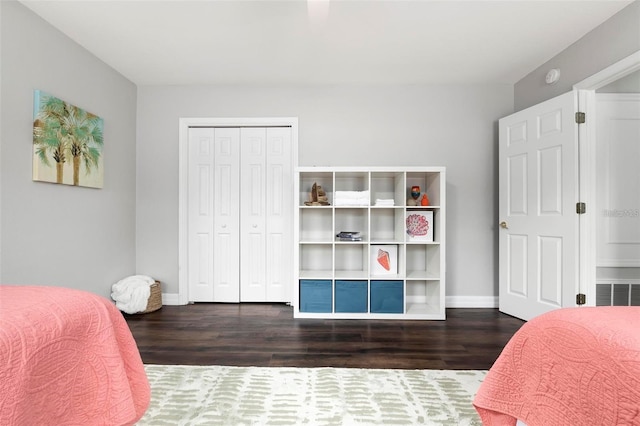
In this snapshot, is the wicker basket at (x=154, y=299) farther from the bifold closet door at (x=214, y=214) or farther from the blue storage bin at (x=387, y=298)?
the blue storage bin at (x=387, y=298)

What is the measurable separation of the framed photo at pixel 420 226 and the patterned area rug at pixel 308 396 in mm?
1424

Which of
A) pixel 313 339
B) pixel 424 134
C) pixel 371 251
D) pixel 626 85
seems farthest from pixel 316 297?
pixel 626 85

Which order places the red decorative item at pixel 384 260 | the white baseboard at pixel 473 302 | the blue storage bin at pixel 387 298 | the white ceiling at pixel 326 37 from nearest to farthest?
1. the white ceiling at pixel 326 37
2. the blue storage bin at pixel 387 298
3. the red decorative item at pixel 384 260
4. the white baseboard at pixel 473 302

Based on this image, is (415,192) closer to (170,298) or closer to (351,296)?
(351,296)

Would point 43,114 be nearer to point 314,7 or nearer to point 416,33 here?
point 314,7

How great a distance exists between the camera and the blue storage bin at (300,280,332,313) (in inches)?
123

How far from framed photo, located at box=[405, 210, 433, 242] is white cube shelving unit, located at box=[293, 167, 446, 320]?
1 cm

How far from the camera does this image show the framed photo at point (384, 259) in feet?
10.4

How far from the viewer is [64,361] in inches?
35.4

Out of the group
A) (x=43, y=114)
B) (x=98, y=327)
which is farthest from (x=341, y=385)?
(x=43, y=114)

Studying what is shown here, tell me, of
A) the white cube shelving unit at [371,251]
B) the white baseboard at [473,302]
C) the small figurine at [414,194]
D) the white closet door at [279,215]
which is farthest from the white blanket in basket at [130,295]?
the white baseboard at [473,302]

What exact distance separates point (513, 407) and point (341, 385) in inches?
38.2

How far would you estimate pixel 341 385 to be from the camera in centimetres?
180

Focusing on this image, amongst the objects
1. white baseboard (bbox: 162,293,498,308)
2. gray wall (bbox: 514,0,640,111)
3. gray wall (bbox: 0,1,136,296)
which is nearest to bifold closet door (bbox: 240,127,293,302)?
gray wall (bbox: 0,1,136,296)
